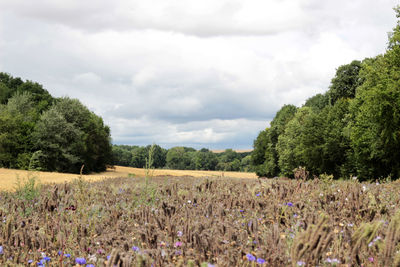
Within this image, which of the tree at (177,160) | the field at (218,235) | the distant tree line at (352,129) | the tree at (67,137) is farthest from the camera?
the tree at (177,160)

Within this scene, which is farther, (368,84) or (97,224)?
(368,84)

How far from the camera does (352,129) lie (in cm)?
3766

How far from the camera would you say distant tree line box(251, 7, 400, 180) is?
29.7m

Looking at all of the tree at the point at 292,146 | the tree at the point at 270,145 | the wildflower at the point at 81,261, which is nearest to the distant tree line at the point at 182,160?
the tree at the point at 270,145

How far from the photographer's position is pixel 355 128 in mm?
34625

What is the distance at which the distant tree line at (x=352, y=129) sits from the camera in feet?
97.5

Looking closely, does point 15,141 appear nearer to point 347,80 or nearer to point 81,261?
point 347,80

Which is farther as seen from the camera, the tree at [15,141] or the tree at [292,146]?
the tree at [292,146]

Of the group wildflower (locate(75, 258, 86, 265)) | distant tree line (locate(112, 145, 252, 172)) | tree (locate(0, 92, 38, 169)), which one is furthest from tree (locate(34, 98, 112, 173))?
distant tree line (locate(112, 145, 252, 172))

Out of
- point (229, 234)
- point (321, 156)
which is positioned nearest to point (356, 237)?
point (229, 234)

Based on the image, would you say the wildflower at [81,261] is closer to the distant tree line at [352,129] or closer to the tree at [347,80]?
the distant tree line at [352,129]

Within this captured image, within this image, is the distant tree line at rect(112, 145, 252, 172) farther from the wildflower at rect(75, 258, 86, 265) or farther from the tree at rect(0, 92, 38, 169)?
the wildflower at rect(75, 258, 86, 265)

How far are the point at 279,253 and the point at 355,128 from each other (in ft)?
114

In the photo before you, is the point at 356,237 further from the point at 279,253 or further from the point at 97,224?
the point at 97,224
